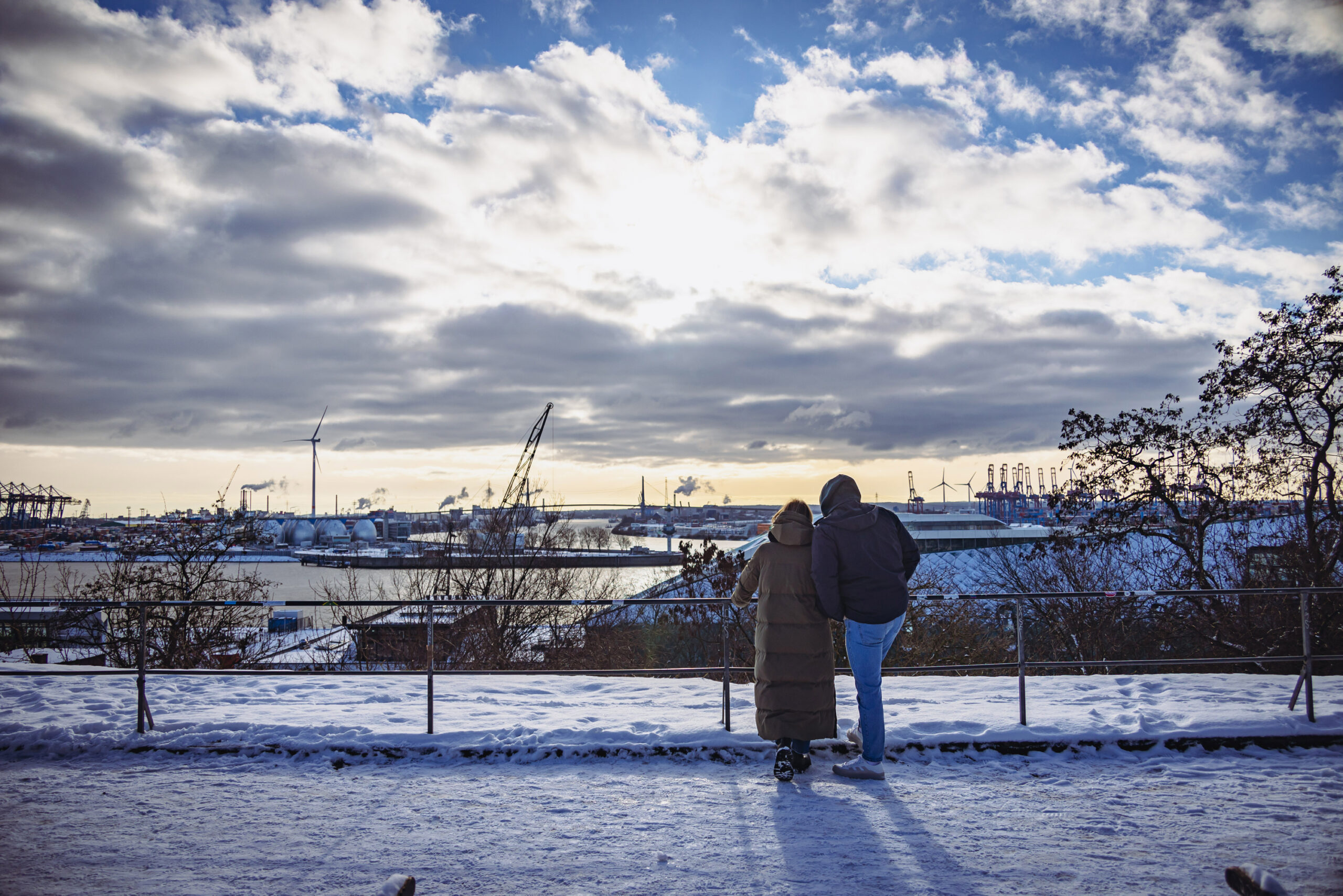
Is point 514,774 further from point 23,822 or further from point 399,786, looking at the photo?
A: point 23,822

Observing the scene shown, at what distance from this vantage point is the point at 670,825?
4.12 m

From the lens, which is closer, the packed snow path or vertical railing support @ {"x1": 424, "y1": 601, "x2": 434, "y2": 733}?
the packed snow path

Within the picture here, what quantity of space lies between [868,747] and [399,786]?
3.11 meters

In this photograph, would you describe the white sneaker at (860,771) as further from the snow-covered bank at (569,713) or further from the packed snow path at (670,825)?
the snow-covered bank at (569,713)

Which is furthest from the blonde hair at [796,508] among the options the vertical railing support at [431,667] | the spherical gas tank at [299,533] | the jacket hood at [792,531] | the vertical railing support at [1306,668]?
the spherical gas tank at [299,533]

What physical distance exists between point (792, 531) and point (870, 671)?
107cm

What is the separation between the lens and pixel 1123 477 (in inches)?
476

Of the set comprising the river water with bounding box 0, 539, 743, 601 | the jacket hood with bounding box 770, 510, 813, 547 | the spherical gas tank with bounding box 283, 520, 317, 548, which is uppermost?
the jacket hood with bounding box 770, 510, 813, 547

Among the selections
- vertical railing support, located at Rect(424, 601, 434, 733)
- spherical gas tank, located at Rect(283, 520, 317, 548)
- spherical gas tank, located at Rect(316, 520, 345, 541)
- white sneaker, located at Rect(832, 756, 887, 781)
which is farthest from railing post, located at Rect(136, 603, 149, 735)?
spherical gas tank, located at Rect(316, 520, 345, 541)

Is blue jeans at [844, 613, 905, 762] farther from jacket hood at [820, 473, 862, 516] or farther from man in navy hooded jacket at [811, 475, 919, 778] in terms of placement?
jacket hood at [820, 473, 862, 516]

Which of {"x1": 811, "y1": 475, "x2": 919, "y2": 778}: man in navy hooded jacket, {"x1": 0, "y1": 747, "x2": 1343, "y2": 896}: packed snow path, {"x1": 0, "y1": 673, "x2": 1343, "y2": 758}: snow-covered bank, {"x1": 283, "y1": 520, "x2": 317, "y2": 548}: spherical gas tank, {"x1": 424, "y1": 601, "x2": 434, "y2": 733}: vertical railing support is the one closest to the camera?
{"x1": 0, "y1": 747, "x2": 1343, "y2": 896}: packed snow path

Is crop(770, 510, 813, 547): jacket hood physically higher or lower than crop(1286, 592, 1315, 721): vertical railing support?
higher

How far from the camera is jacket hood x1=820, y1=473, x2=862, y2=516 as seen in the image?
193 inches

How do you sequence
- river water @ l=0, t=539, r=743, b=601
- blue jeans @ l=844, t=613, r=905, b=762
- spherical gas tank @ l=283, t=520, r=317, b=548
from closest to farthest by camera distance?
blue jeans @ l=844, t=613, r=905, b=762 → river water @ l=0, t=539, r=743, b=601 → spherical gas tank @ l=283, t=520, r=317, b=548
